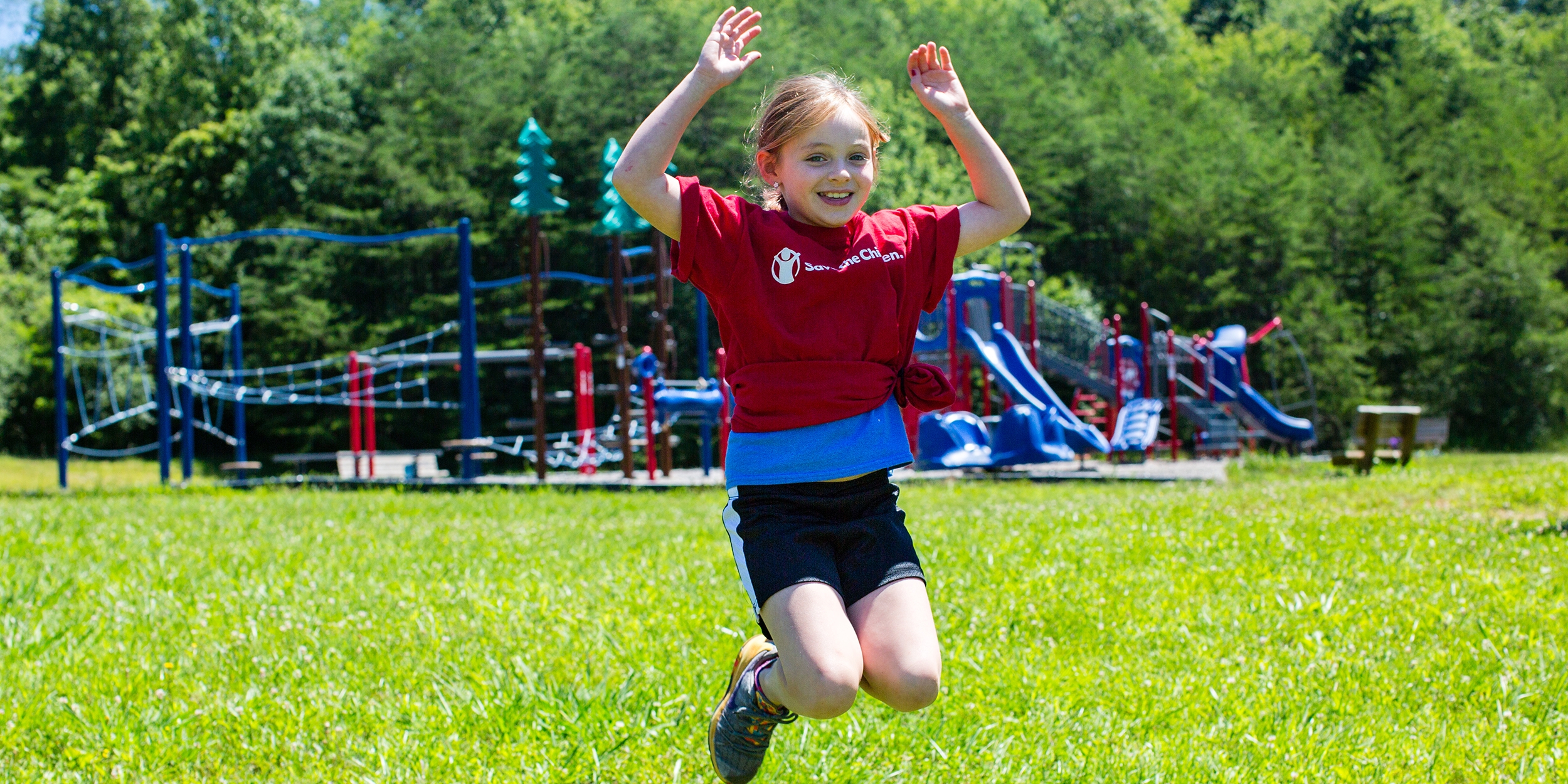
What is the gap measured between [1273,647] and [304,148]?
38255 millimetres

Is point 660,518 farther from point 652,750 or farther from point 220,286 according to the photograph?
point 220,286

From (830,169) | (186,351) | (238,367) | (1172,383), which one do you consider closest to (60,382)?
(238,367)

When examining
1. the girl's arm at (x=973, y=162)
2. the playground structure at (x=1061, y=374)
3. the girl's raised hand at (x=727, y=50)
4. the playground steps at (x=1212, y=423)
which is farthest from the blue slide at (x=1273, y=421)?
the girl's raised hand at (x=727, y=50)

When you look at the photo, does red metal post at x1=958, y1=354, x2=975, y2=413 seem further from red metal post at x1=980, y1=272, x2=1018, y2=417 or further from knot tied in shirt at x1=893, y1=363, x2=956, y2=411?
knot tied in shirt at x1=893, y1=363, x2=956, y2=411

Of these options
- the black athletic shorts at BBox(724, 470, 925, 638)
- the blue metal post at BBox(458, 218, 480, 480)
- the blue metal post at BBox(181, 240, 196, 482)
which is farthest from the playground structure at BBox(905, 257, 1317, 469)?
the black athletic shorts at BBox(724, 470, 925, 638)

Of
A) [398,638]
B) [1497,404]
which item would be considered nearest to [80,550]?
[398,638]

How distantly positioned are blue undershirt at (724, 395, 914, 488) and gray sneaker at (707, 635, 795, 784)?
42 centimetres

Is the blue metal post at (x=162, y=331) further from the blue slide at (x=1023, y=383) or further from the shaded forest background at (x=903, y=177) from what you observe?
the shaded forest background at (x=903, y=177)

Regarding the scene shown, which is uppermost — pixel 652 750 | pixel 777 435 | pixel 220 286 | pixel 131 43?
pixel 131 43

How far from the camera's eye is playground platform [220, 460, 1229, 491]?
1441 cm

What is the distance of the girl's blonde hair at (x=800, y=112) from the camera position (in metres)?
3.19

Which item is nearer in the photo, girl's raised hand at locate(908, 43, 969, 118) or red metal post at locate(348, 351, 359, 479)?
girl's raised hand at locate(908, 43, 969, 118)

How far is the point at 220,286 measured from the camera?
3847cm

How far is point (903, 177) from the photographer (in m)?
34.1
